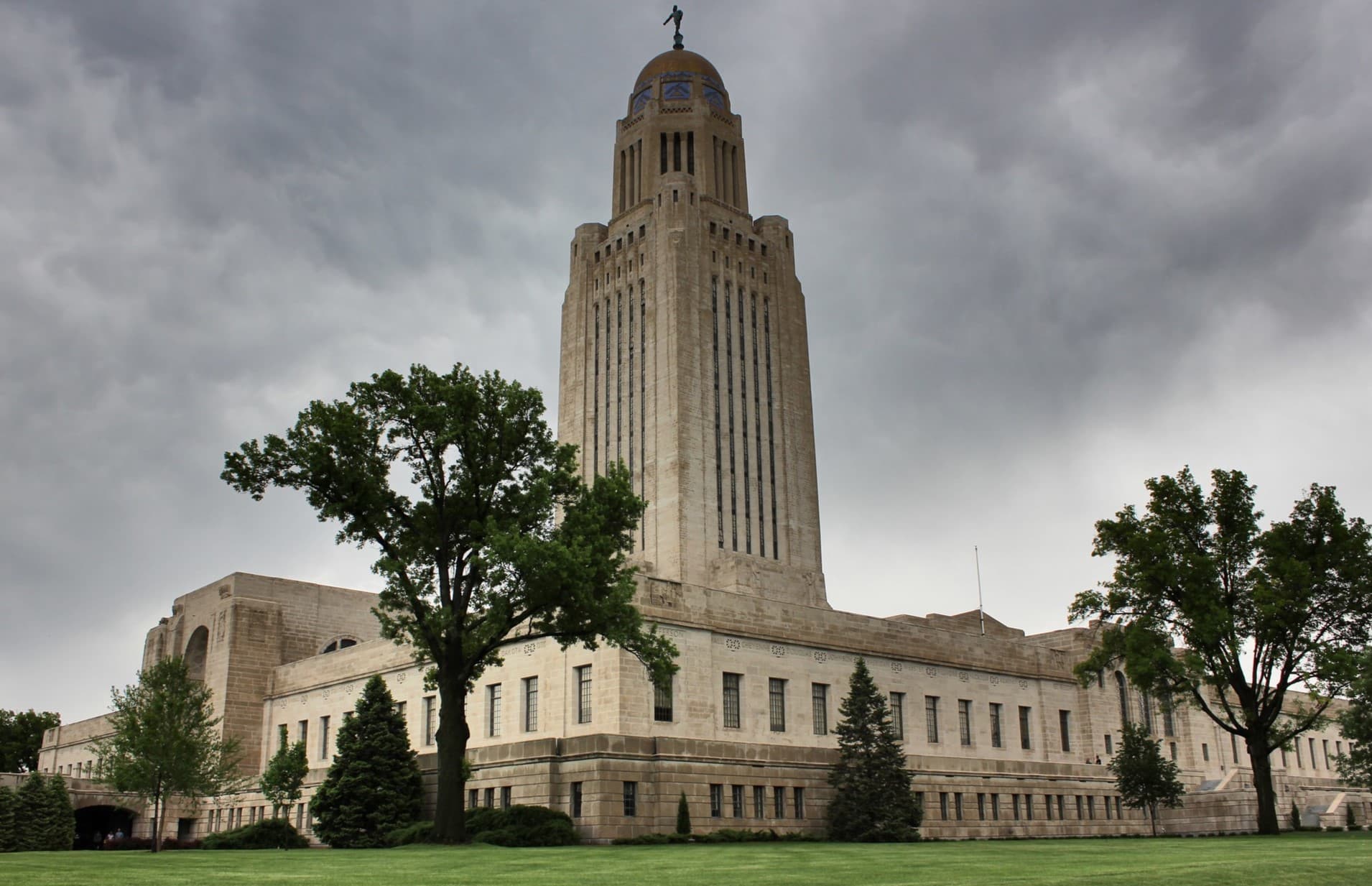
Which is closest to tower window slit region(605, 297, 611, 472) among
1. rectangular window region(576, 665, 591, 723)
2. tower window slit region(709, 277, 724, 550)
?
tower window slit region(709, 277, 724, 550)

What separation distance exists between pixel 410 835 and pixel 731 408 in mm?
36741

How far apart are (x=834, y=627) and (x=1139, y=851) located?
22.3 m

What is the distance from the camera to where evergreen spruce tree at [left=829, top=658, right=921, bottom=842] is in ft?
134

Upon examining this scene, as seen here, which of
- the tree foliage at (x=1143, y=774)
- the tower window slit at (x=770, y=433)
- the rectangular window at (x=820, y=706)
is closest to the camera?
the rectangular window at (x=820, y=706)

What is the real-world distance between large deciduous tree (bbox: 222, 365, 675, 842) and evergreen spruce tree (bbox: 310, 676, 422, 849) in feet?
37.0

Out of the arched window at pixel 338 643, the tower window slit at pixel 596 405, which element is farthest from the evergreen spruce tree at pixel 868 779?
the arched window at pixel 338 643

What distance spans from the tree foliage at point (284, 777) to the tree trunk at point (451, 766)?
2157cm

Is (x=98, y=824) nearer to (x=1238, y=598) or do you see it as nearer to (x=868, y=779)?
(x=868, y=779)

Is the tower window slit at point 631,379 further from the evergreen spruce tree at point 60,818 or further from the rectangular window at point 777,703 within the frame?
the evergreen spruce tree at point 60,818

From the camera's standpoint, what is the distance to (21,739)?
326ft

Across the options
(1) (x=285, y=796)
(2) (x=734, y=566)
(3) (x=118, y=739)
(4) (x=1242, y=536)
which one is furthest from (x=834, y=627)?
(3) (x=118, y=739)

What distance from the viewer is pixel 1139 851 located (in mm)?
27125

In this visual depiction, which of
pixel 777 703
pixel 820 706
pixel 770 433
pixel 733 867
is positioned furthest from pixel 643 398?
pixel 733 867

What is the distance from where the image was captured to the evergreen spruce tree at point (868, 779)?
40.9 meters
